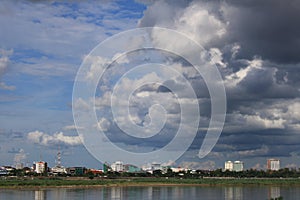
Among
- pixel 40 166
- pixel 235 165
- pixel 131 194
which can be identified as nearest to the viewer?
pixel 131 194

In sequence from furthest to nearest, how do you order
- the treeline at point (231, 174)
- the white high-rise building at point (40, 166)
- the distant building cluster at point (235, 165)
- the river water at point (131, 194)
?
the distant building cluster at point (235, 165) → the white high-rise building at point (40, 166) → the treeline at point (231, 174) → the river water at point (131, 194)

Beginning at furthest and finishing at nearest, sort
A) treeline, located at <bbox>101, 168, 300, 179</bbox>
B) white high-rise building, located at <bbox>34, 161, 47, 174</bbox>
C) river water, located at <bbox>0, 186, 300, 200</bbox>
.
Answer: white high-rise building, located at <bbox>34, 161, 47, 174</bbox>, treeline, located at <bbox>101, 168, 300, 179</bbox>, river water, located at <bbox>0, 186, 300, 200</bbox>

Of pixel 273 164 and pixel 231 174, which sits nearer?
pixel 231 174

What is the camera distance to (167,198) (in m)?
44.9

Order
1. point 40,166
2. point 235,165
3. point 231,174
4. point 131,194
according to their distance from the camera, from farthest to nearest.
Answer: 1. point 235,165
2. point 40,166
3. point 231,174
4. point 131,194

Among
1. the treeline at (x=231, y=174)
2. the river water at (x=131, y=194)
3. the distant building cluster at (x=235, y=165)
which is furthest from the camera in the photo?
the distant building cluster at (x=235, y=165)

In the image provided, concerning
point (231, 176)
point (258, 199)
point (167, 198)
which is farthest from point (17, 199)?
point (231, 176)

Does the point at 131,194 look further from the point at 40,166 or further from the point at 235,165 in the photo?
the point at 235,165

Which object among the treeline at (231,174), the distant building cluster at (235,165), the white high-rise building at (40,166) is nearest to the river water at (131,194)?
the treeline at (231,174)

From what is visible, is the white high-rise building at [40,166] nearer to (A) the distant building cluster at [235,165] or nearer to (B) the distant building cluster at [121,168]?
(B) the distant building cluster at [121,168]

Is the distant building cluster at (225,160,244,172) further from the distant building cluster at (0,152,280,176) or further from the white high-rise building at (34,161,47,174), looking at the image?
the white high-rise building at (34,161,47,174)

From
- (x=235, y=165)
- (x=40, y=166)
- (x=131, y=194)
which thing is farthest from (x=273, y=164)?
(x=131, y=194)

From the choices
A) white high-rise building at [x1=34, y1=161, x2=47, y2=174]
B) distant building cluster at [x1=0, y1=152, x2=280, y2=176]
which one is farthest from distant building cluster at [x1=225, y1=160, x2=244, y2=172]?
white high-rise building at [x1=34, y1=161, x2=47, y2=174]

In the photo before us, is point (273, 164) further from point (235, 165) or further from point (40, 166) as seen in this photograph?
point (40, 166)
